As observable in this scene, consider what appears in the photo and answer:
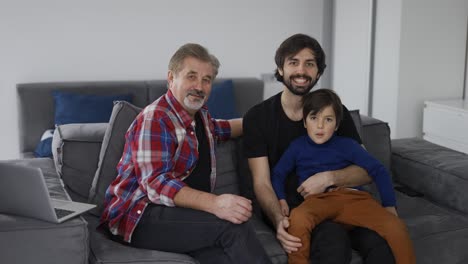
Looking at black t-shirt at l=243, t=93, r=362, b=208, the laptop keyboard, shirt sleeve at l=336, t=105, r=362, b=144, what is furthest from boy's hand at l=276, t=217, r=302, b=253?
the laptop keyboard

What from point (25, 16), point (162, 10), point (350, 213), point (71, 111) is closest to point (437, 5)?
point (162, 10)

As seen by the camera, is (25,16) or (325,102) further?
(25,16)

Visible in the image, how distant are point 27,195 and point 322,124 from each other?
109 centimetres

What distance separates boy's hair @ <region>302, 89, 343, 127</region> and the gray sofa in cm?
40

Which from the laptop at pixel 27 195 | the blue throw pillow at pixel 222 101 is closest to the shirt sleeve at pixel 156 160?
the laptop at pixel 27 195

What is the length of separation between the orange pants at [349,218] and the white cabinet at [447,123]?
5.33ft

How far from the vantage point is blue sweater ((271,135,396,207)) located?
222 cm

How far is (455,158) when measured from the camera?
258 centimetres

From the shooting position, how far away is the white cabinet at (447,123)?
350 centimetres

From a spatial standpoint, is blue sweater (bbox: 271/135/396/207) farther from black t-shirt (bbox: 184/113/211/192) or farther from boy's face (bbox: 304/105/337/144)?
black t-shirt (bbox: 184/113/211/192)

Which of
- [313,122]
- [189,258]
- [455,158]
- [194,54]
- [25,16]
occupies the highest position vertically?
[25,16]

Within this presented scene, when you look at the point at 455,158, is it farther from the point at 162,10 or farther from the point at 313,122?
the point at 162,10

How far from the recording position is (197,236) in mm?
1866

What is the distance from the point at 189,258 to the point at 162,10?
259cm
